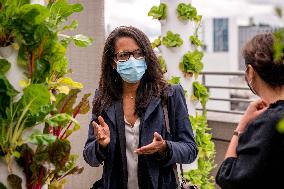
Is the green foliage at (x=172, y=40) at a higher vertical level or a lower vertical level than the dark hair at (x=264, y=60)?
higher

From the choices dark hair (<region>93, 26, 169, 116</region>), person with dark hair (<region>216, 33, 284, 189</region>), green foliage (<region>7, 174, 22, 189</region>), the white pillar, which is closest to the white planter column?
the white pillar

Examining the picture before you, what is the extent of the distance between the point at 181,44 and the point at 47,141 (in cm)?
202

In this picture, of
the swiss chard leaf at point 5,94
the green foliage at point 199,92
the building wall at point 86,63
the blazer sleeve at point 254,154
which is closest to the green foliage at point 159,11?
the green foliage at point 199,92

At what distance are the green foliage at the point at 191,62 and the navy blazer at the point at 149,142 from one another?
104cm

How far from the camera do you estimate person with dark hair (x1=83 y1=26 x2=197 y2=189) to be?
198 centimetres

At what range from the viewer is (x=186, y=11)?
119 inches

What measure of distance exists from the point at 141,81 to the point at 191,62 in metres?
1.02

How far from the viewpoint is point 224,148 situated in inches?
181

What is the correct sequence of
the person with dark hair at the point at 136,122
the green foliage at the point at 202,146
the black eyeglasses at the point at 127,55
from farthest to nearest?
the green foliage at the point at 202,146
the black eyeglasses at the point at 127,55
the person with dark hair at the point at 136,122

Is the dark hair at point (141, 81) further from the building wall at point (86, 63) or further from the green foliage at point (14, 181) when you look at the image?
the building wall at point (86, 63)

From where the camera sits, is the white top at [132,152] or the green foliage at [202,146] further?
the green foliage at [202,146]

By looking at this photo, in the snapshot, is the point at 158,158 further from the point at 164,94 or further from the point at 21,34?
the point at 21,34

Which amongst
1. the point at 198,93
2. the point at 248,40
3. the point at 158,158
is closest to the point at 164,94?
the point at 158,158

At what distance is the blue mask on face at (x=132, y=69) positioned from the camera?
2.05 meters
